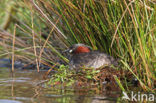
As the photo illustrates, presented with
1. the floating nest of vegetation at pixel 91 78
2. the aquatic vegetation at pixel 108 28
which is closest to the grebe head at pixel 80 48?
the aquatic vegetation at pixel 108 28

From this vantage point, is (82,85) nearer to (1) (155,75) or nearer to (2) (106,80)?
(2) (106,80)

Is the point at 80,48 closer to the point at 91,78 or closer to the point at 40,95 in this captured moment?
the point at 91,78

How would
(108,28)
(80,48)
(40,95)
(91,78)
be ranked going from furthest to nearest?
(80,48) < (108,28) < (91,78) < (40,95)

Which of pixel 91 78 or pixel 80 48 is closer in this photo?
pixel 91 78

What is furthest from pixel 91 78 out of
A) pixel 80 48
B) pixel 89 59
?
Result: pixel 80 48

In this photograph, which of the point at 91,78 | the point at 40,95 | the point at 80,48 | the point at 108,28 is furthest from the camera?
the point at 80,48

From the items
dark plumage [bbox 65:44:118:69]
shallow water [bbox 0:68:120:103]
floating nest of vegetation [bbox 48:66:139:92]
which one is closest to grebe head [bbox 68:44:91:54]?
dark plumage [bbox 65:44:118:69]

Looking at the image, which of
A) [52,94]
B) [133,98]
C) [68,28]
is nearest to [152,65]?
[133,98]

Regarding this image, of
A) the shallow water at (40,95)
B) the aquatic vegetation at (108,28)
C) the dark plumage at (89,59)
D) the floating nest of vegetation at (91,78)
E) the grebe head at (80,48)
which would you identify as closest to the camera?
the shallow water at (40,95)

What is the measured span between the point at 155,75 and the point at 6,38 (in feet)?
13.6

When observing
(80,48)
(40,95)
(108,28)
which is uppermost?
(108,28)

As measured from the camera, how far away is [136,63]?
5.32 m

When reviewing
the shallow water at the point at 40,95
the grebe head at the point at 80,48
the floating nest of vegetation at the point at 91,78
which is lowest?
the shallow water at the point at 40,95

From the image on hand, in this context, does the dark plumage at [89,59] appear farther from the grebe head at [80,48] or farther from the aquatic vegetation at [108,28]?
the aquatic vegetation at [108,28]
